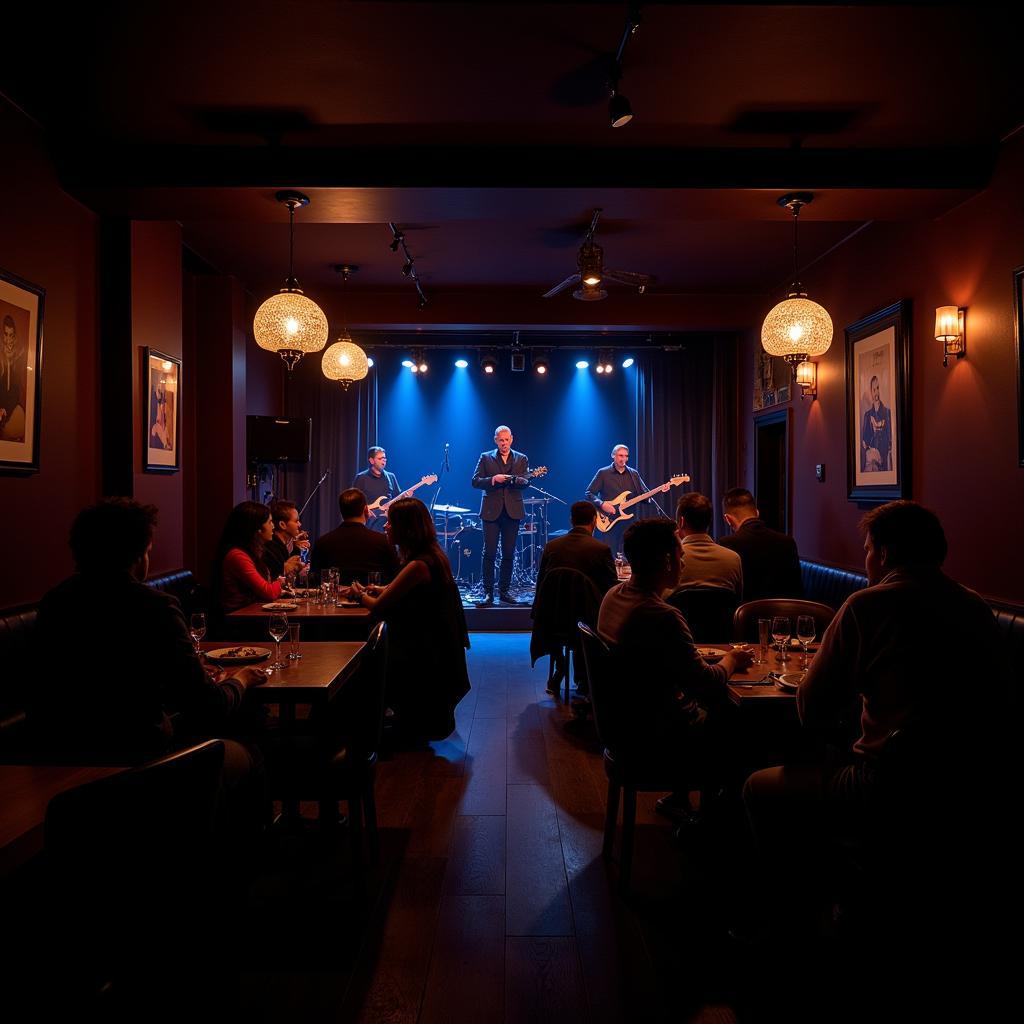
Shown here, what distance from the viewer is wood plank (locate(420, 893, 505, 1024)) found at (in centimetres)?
196

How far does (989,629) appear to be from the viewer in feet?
5.68

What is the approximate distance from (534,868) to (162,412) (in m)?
3.56

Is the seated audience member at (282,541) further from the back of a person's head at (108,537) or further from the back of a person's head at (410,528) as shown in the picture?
the back of a person's head at (108,537)

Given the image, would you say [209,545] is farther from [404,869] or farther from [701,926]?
[701,926]

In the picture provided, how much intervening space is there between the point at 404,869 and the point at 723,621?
5.58ft

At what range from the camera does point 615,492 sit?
8477mm

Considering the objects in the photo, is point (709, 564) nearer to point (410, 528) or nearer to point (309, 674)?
point (410, 528)

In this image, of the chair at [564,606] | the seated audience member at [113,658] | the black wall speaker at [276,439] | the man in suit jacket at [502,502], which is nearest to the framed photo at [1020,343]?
the chair at [564,606]

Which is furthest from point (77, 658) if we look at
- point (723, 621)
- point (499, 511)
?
point (499, 511)

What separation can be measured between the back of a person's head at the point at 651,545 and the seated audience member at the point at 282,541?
9.49 ft

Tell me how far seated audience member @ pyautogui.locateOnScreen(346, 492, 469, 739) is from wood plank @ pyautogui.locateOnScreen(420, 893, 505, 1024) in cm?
130

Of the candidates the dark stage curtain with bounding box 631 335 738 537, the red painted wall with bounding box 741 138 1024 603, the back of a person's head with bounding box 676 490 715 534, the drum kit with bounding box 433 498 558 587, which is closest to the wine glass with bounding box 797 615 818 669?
the back of a person's head with bounding box 676 490 715 534

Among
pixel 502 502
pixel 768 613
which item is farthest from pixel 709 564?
pixel 502 502

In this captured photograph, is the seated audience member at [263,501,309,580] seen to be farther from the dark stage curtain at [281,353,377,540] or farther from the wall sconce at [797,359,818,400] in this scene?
the wall sconce at [797,359,818,400]
